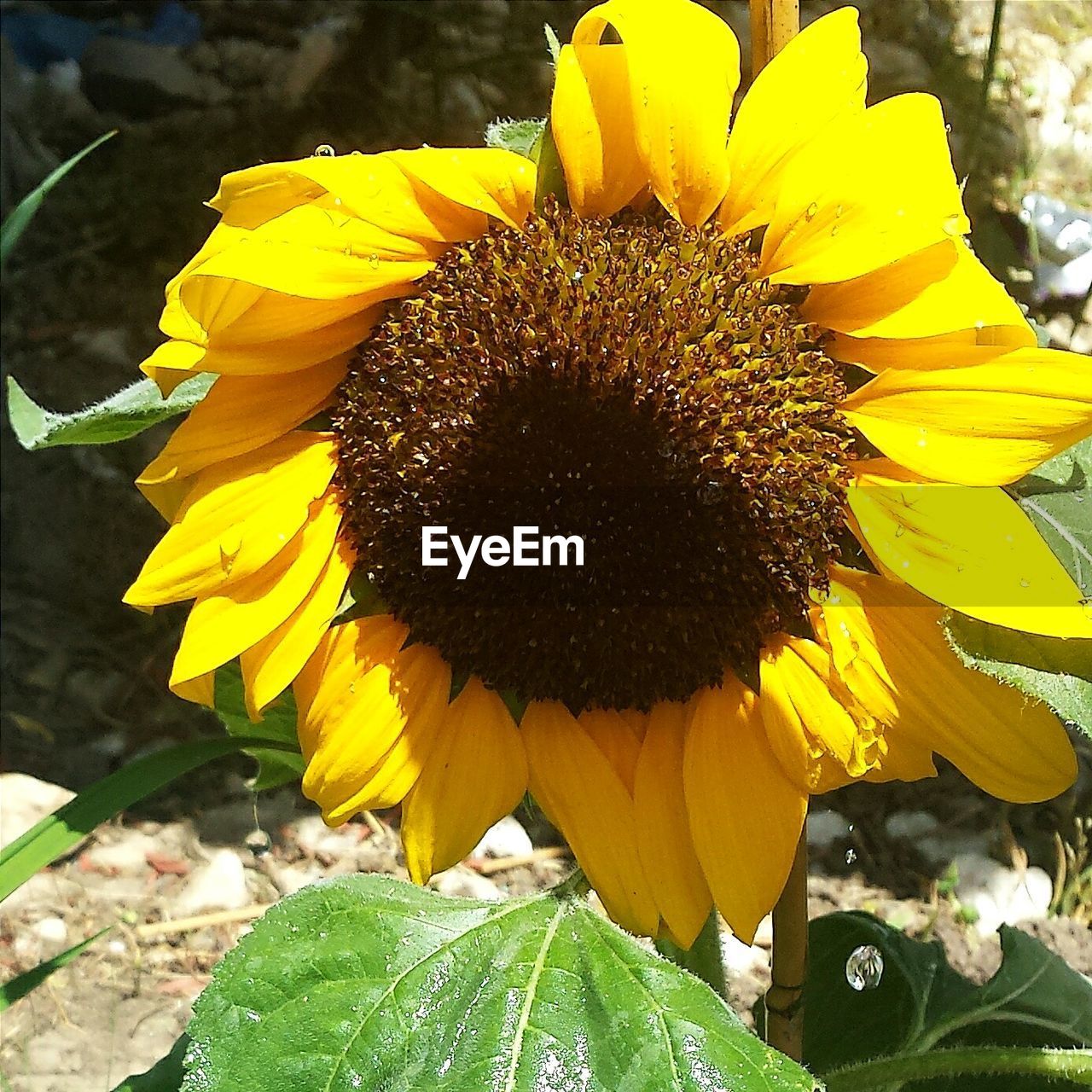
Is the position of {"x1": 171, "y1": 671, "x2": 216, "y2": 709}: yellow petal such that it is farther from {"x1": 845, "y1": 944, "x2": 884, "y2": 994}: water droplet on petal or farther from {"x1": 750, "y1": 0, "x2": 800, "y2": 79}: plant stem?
{"x1": 845, "y1": 944, "x2": 884, "y2": 994}: water droplet on petal

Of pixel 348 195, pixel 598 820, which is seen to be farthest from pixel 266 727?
pixel 348 195

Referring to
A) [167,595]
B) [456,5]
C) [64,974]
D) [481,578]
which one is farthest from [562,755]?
[456,5]

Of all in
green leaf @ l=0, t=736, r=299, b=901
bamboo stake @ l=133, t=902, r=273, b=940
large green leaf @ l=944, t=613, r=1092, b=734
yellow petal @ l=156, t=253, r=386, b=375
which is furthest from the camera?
bamboo stake @ l=133, t=902, r=273, b=940

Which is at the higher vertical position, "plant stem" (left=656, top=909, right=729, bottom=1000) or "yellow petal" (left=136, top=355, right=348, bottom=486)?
"yellow petal" (left=136, top=355, right=348, bottom=486)

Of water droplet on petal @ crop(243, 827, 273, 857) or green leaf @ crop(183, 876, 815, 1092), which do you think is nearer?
green leaf @ crop(183, 876, 815, 1092)

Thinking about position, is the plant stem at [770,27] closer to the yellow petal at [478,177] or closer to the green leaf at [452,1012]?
the yellow petal at [478,177]

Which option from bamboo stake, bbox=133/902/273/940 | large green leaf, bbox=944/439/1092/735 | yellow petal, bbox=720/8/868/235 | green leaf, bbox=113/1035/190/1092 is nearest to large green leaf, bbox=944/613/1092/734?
large green leaf, bbox=944/439/1092/735
